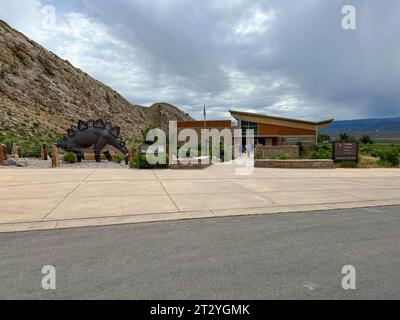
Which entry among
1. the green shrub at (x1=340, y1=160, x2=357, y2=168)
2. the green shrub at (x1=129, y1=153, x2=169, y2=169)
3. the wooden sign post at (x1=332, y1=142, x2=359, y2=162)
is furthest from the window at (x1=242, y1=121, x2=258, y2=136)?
the green shrub at (x1=129, y1=153, x2=169, y2=169)

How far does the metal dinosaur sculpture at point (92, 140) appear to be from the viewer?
18156 mm

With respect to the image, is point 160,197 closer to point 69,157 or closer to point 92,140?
point 69,157

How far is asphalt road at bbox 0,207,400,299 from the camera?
3100 millimetres

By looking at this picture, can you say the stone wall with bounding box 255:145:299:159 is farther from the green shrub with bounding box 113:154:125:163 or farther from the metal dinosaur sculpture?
the metal dinosaur sculpture

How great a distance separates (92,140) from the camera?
60.6 feet

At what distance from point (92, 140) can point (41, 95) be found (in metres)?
44.0

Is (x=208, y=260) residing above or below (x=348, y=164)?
below

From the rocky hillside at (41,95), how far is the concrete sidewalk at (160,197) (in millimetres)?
29886

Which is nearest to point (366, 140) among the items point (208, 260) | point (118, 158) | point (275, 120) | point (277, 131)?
point (277, 131)

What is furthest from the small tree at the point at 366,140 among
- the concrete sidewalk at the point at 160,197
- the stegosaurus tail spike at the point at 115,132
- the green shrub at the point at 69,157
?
the green shrub at the point at 69,157

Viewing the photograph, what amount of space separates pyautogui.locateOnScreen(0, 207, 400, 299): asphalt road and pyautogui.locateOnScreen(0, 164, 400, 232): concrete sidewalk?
702 mm

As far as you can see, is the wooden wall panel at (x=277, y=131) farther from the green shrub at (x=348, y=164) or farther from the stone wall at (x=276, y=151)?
the green shrub at (x=348, y=164)
